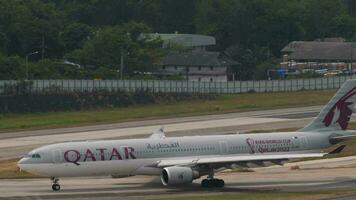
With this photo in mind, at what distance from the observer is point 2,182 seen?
7462 cm

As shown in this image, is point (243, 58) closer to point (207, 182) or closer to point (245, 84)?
point (245, 84)

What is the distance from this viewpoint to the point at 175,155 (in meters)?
71.4

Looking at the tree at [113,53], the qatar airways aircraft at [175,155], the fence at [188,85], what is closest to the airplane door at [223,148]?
the qatar airways aircraft at [175,155]

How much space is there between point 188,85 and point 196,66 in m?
39.7

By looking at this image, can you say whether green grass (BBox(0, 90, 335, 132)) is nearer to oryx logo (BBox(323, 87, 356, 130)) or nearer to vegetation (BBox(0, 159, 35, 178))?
vegetation (BBox(0, 159, 35, 178))

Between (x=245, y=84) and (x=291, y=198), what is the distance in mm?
90754

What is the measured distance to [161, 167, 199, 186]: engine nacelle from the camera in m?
68.6

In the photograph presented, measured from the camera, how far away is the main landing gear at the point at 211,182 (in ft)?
232

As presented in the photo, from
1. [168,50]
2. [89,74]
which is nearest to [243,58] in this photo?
[168,50]

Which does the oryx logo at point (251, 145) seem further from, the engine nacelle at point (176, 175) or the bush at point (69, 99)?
the bush at point (69, 99)

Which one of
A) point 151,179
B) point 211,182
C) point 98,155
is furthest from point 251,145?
point 98,155

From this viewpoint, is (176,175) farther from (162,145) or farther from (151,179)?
(151,179)

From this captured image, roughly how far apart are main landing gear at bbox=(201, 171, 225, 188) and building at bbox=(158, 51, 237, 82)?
372 feet

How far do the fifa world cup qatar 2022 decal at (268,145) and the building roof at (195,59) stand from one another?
112 m
